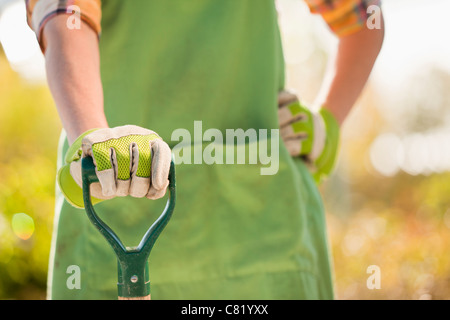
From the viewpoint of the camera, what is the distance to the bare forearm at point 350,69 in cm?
146

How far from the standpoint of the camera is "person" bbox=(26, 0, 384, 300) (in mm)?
1016

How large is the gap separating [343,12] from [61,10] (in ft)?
2.53

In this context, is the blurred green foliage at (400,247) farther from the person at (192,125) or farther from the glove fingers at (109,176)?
the glove fingers at (109,176)

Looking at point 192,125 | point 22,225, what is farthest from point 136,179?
point 22,225

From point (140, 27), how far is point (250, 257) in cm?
55

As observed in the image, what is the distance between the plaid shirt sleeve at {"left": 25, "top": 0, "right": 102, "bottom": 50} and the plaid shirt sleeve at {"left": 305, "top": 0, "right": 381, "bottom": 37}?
2.12ft

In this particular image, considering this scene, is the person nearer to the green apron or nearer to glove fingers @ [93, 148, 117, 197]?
the green apron

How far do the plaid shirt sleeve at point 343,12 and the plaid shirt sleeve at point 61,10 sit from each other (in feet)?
2.12

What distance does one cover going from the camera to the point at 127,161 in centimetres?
81

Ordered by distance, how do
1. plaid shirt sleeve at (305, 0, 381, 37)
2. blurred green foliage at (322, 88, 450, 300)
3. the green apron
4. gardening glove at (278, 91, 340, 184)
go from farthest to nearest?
blurred green foliage at (322, 88, 450, 300)
plaid shirt sleeve at (305, 0, 381, 37)
gardening glove at (278, 91, 340, 184)
the green apron

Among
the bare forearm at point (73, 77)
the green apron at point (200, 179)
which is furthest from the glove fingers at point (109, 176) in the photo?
the green apron at point (200, 179)

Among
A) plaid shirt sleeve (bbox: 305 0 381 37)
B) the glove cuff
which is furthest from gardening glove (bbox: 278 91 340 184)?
plaid shirt sleeve (bbox: 305 0 381 37)
